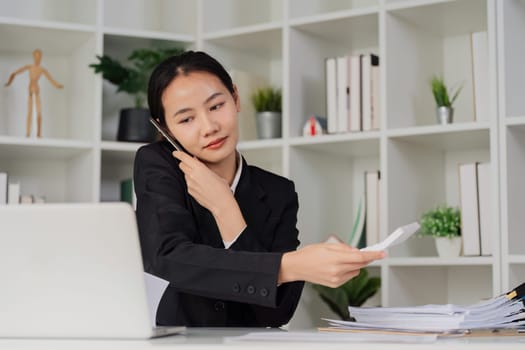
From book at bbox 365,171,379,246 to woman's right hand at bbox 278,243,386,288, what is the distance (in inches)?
64.3

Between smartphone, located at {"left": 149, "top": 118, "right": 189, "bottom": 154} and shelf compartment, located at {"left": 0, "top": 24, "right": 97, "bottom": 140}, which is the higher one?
shelf compartment, located at {"left": 0, "top": 24, "right": 97, "bottom": 140}

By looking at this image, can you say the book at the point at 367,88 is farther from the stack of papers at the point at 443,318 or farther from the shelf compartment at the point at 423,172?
the stack of papers at the point at 443,318

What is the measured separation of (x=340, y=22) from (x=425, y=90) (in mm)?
369

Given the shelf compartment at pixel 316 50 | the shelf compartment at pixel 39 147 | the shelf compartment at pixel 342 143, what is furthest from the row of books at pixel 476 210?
the shelf compartment at pixel 39 147

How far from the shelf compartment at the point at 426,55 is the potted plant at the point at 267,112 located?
45cm

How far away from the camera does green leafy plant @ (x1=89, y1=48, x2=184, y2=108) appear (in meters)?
2.94

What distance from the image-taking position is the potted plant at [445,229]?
103 inches

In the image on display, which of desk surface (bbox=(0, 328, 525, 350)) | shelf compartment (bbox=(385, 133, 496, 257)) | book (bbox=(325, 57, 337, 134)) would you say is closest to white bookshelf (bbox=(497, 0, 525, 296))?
shelf compartment (bbox=(385, 133, 496, 257))

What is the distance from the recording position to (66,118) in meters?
3.24

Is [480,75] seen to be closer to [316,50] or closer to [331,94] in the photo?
[331,94]

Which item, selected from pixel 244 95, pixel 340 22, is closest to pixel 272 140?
pixel 244 95

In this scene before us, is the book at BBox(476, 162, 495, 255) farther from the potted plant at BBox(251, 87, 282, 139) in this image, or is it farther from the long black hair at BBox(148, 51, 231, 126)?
the long black hair at BBox(148, 51, 231, 126)

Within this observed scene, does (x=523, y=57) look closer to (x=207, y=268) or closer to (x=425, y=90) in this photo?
(x=425, y=90)

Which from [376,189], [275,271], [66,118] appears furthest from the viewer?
[66,118]
